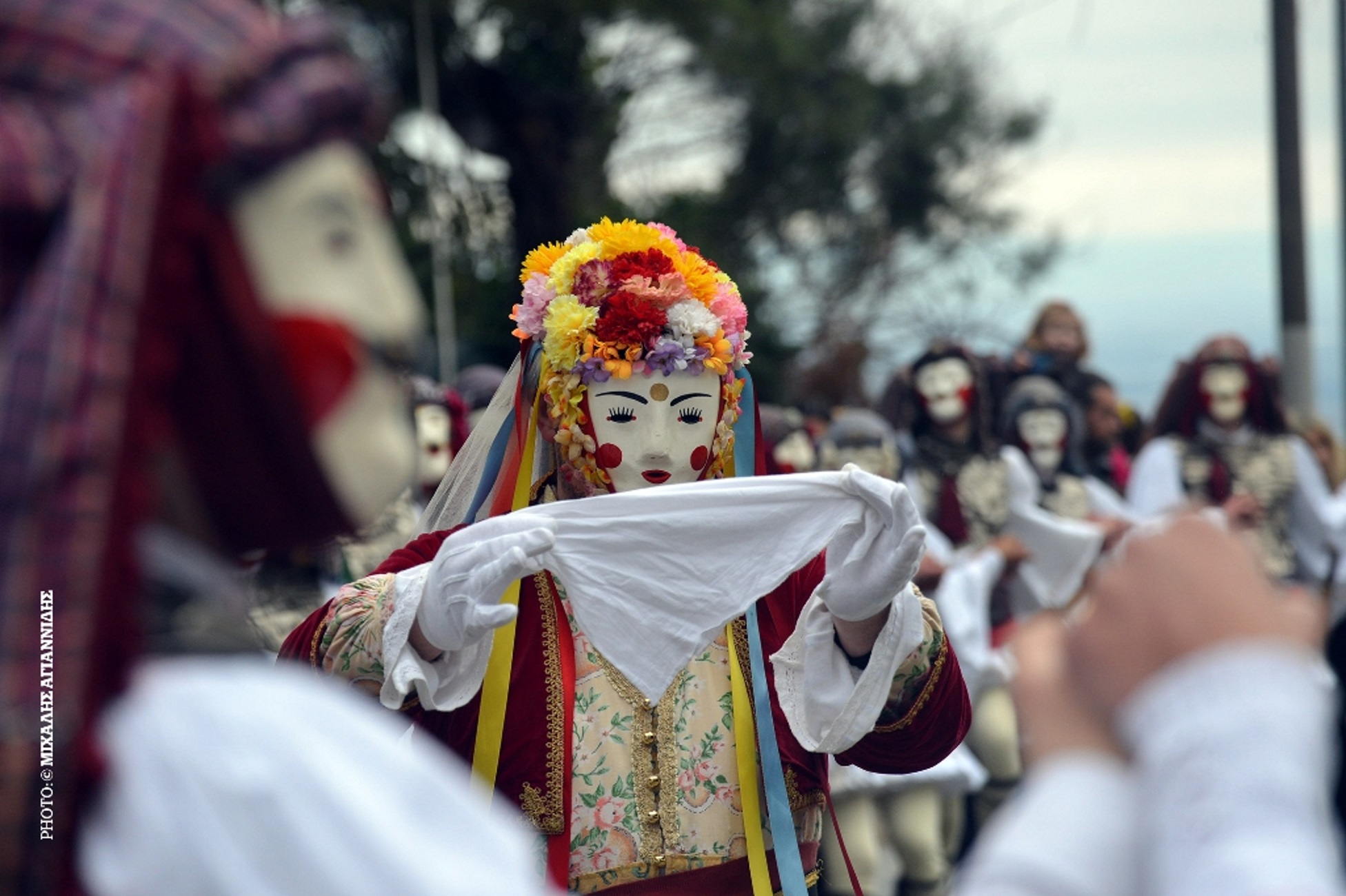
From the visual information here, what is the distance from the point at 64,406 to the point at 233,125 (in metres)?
0.23

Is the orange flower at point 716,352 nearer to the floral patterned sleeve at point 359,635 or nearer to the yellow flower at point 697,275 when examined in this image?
the yellow flower at point 697,275

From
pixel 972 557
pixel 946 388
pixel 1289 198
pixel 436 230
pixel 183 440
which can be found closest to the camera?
pixel 183 440

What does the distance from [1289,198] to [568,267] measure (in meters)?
9.55

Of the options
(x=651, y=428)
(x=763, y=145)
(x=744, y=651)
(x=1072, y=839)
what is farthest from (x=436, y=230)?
(x=1072, y=839)

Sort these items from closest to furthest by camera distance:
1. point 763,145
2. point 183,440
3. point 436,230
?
point 183,440 < point 436,230 < point 763,145

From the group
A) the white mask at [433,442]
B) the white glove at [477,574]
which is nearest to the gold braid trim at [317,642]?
the white glove at [477,574]

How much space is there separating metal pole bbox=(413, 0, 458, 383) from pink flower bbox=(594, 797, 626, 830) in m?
9.90

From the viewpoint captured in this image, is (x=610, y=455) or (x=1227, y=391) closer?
(x=610, y=455)

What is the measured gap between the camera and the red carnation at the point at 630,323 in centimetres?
325

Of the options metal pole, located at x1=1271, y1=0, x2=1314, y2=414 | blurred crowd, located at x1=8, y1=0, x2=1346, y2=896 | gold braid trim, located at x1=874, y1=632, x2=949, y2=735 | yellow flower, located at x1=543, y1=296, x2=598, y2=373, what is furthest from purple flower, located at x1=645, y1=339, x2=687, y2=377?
metal pole, located at x1=1271, y1=0, x2=1314, y2=414

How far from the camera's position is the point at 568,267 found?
3428 mm

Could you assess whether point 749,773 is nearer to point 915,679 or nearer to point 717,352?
point 915,679

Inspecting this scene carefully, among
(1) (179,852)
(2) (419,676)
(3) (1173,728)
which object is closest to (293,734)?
(1) (179,852)

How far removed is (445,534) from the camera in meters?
3.26
